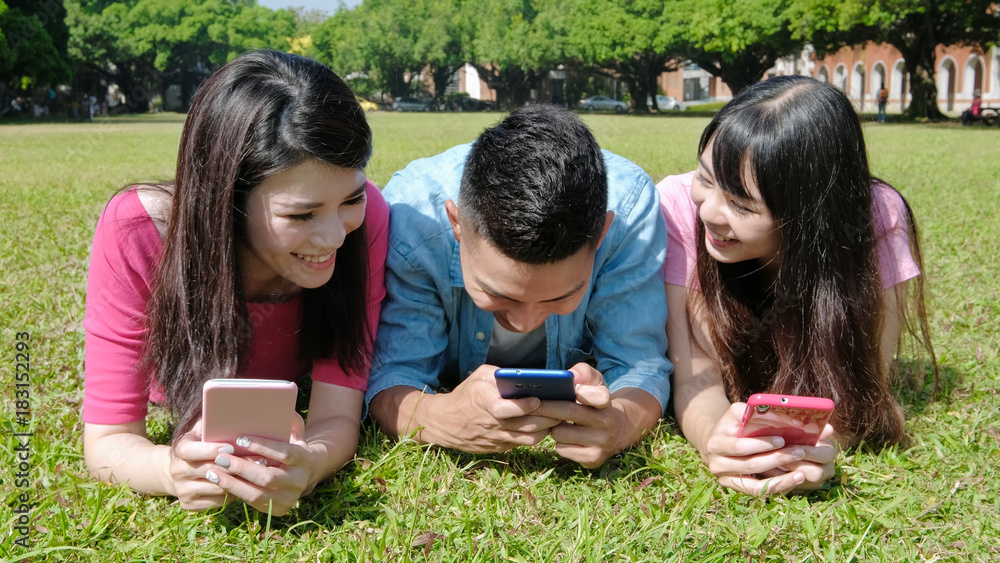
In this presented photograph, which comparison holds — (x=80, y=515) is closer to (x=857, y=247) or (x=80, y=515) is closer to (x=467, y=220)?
(x=467, y=220)

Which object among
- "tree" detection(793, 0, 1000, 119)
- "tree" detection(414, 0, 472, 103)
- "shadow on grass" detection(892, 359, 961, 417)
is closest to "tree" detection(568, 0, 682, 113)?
"tree" detection(793, 0, 1000, 119)

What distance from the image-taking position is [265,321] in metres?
2.74

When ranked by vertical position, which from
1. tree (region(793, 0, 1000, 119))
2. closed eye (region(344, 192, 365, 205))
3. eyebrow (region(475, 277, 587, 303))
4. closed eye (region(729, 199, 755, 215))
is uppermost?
tree (region(793, 0, 1000, 119))

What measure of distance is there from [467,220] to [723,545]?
109cm

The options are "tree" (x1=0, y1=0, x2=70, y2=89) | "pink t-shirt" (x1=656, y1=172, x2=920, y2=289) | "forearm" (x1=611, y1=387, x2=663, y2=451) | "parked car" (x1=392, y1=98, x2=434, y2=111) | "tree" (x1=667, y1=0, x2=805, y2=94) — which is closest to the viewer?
"forearm" (x1=611, y1=387, x2=663, y2=451)

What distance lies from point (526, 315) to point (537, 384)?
19cm

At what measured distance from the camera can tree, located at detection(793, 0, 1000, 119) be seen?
80.1 ft

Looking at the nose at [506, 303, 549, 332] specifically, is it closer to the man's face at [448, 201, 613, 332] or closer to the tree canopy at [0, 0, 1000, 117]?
the man's face at [448, 201, 613, 332]

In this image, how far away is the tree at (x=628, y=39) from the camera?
3794 cm

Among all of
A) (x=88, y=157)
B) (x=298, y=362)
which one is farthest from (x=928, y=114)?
(x=298, y=362)

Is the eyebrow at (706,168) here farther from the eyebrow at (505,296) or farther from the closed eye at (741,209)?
the eyebrow at (505,296)

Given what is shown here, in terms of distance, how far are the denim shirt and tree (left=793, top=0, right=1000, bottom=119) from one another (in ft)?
79.4

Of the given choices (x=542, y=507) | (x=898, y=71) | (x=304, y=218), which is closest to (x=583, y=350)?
(x=542, y=507)

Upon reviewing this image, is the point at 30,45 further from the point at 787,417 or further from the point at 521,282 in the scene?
the point at 787,417
